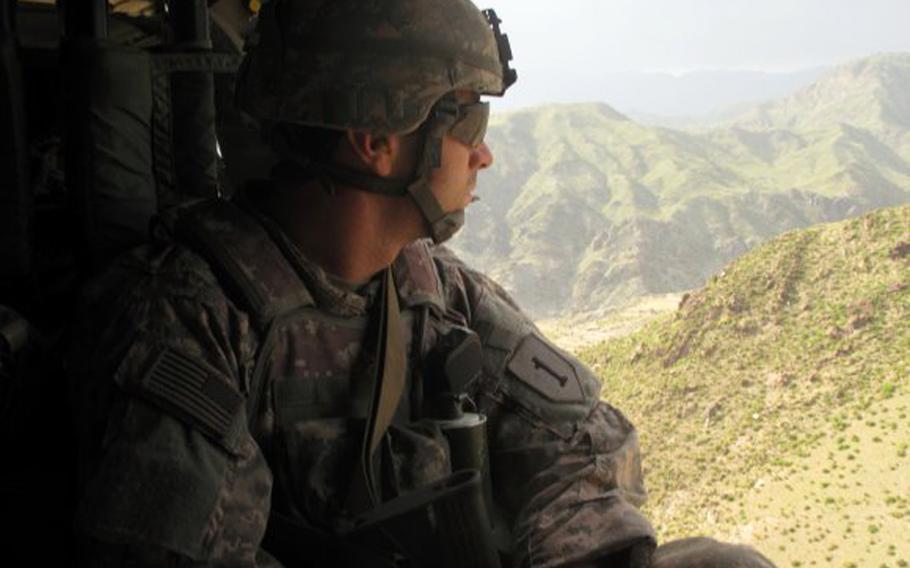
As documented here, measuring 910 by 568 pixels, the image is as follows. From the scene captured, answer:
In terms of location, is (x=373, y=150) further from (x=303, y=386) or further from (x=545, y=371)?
(x=545, y=371)

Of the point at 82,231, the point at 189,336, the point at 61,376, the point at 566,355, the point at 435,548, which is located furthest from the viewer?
the point at 566,355

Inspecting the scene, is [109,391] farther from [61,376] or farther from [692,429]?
[692,429]

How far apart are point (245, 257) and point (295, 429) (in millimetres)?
402

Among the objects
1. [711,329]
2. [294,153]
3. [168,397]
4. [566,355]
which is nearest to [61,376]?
[168,397]

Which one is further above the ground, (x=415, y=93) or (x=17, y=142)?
(x=415, y=93)

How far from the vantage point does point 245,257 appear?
6.87ft

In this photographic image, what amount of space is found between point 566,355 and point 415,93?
0.90 meters

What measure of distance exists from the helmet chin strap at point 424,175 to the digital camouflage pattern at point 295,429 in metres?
0.22

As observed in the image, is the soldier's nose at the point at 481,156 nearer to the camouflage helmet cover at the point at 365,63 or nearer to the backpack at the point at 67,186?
the camouflage helmet cover at the point at 365,63

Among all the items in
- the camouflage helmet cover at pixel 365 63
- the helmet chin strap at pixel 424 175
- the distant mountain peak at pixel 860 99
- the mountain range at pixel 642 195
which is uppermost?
the camouflage helmet cover at pixel 365 63

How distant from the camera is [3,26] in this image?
2.48 m

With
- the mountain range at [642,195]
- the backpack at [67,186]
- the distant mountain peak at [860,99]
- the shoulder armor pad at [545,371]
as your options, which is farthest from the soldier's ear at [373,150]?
the distant mountain peak at [860,99]

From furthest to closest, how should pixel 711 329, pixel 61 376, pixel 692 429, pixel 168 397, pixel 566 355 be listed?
pixel 711 329 < pixel 692 429 < pixel 566 355 < pixel 61 376 < pixel 168 397

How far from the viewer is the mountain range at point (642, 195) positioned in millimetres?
111562
